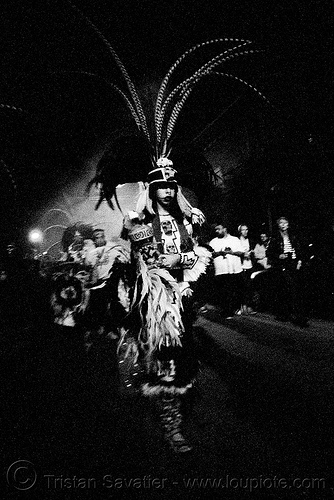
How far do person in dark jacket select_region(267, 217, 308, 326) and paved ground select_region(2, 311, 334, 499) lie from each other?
1034 millimetres

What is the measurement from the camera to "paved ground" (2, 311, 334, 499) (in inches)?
65.4

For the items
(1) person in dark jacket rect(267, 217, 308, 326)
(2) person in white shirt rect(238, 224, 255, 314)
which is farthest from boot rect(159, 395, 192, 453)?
(2) person in white shirt rect(238, 224, 255, 314)

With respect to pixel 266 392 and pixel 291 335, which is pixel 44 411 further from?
pixel 291 335

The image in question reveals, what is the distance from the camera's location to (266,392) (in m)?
2.61

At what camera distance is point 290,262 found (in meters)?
5.06

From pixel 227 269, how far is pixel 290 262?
1344 millimetres

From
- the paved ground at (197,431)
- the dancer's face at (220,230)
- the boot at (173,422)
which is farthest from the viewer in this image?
the dancer's face at (220,230)

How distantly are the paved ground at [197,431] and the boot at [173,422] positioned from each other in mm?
58

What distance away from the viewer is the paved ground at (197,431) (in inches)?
65.4

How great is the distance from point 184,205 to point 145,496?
2278 millimetres

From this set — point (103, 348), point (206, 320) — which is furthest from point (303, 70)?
point (103, 348)

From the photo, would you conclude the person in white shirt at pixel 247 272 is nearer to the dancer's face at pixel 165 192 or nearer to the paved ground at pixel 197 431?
the paved ground at pixel 197 431

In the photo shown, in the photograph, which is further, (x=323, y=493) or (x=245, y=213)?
(x=245, y=213)

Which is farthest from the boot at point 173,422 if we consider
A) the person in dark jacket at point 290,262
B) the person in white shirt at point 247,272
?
the person in white shirt at point 247,272
